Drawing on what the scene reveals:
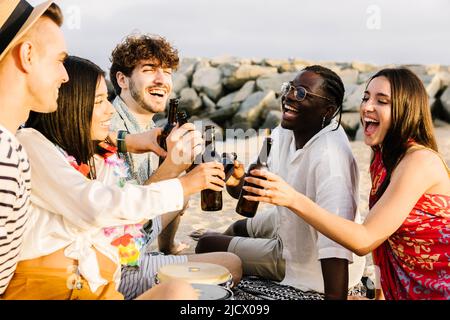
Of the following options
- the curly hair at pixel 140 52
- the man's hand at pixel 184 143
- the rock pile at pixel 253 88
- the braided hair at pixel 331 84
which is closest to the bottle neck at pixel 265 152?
the man's hand at pixel 184 143

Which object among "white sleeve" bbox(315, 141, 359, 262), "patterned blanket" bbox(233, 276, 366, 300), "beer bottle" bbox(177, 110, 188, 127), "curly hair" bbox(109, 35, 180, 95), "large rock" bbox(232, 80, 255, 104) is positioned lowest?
"patterned blanket" bbox(233, 276, 366, 300)

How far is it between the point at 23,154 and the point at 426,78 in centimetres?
1828

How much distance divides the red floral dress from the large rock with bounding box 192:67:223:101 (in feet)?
59.8

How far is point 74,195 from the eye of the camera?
260 cm

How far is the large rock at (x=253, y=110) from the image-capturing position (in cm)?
1931

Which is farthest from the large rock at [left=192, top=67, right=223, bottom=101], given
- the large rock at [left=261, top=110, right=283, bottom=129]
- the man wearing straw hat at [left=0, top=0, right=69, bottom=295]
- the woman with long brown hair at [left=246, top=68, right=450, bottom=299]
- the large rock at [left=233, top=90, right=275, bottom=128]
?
the man wearing straw hat at [left=0, top=0, right=69, bottom=295]

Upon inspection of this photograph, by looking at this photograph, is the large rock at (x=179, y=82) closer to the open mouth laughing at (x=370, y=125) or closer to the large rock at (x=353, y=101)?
the large rock at (x=353, y=101)

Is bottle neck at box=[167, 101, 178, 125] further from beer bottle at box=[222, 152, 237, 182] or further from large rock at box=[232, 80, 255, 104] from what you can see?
large rock at box=[232, 80, 255, 104]

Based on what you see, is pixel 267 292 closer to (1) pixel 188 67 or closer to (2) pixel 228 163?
(2) pixel 228 163

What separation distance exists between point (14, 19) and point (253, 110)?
16886mm

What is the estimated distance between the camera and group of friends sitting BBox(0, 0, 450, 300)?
258 centimetres

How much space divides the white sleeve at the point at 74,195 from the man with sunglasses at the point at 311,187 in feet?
4.85

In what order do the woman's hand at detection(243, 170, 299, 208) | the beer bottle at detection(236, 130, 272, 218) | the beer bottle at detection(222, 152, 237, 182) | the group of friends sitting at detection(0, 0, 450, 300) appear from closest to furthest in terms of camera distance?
1. the group of friends sitting at detection(0, 0, 450, 300)
2. the woman's hand at detection(243, 170, 299, 208)
3. the beer bottle at detection(236, 130, 272, 218)
4. the beer bottle at detection(222, 152, 237, 182)
